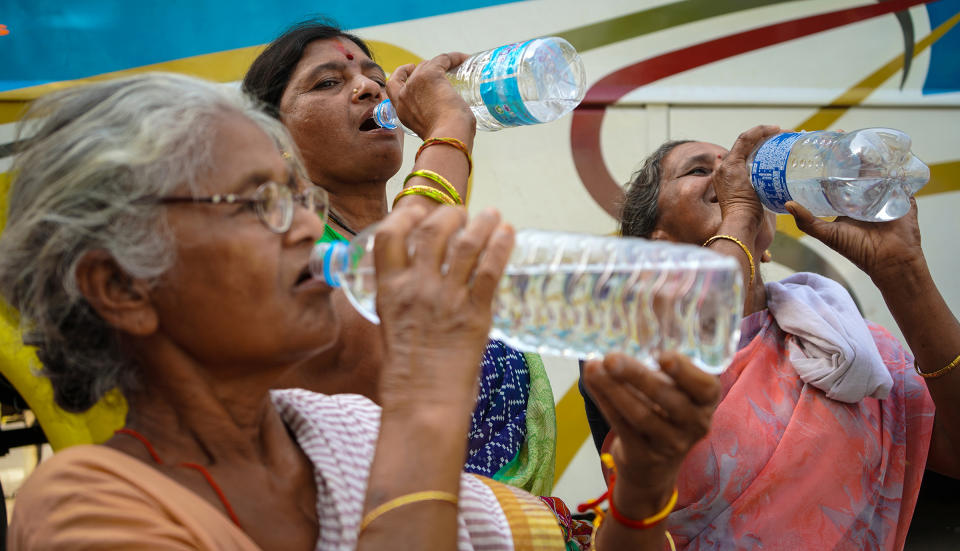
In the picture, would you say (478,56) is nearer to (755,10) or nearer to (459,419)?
(459,419)

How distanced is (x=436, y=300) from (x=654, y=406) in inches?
13.9

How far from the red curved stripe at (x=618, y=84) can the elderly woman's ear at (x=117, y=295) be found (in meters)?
2.42

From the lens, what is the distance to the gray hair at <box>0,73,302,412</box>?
1.15 meters

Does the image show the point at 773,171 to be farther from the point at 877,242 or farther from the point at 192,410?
the point at 192,410

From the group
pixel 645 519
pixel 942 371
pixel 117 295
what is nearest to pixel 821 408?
pixel 942 371

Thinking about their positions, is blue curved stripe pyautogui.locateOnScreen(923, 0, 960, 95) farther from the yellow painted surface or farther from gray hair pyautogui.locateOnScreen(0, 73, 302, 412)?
gray hair pyautogui.locateOnScreen(0, 73, 302, 412)

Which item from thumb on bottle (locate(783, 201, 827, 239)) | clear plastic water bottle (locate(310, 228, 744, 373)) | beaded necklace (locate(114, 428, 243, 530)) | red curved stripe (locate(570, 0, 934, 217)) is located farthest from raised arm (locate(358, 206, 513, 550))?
red curved stripe (locate(570, 0, 934, 217))

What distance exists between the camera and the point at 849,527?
2094 millimetres

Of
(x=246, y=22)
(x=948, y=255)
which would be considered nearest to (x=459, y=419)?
(x=246, y=22)

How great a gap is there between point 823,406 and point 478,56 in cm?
124

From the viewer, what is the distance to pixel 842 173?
2.23 metres

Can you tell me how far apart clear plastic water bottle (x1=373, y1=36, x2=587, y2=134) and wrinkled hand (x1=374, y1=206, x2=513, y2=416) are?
3.09 ft

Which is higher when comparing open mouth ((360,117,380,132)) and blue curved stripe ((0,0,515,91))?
blue curved stripe ((0,0,515,91))

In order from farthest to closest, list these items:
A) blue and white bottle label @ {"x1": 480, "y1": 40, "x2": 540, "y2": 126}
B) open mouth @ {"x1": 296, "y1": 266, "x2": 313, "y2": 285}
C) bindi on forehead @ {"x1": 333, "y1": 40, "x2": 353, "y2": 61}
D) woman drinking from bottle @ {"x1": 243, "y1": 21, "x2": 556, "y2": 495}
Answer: bindi on forehead @ {"x1": 333, "y1": 40, "x2": 353, "y2": 61}, blue and white bottle label @ {"x1": 480, "y1": 40, "x2": 540, "y2": 126}, woman drinking from bottle @ {"x1": 243, "y1": 21, "x2": 556, "y2": 495}, open mouth @ {"x1": 296, "y1": 266, "x2": 313, "y2": 285}
